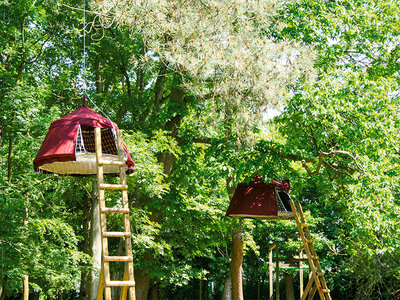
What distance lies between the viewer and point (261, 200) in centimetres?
968

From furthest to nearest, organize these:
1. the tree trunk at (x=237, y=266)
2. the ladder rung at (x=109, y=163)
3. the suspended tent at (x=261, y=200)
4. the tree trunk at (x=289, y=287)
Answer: the tree trunk at (x=289, y=287) → the tree trunk at (x=237, y=266) → the suspended tent at (x=261, y=200) → the ladder rung at (x=109, y=163)

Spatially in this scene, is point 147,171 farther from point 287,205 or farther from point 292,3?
point 292,3

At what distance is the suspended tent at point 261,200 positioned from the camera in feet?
31.2

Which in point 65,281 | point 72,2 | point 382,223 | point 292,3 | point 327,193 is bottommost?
point 65,281

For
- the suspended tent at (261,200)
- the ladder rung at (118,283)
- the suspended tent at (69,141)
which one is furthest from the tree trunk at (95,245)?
the ladder rung at (118,283)

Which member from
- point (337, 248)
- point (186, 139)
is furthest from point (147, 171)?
point (337, 248)

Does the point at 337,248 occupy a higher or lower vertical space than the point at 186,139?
lower

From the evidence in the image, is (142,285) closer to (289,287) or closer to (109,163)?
(109,163)

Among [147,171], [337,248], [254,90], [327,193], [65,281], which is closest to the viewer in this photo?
[254,90]

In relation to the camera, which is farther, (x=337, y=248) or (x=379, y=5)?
(x=337, y=248)

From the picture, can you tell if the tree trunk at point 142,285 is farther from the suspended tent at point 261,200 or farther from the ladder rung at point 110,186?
the ladder rung at point 110,186

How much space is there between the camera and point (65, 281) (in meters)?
9.98

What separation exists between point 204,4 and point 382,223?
499cm

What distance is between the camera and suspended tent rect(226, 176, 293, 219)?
9.52 m
